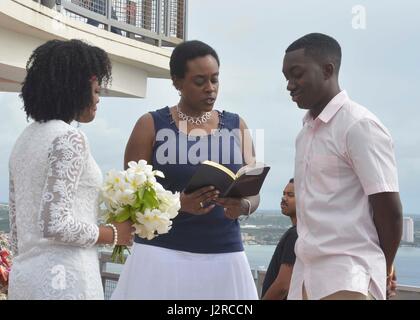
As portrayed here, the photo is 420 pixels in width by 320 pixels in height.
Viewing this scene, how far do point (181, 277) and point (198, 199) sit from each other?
369mm

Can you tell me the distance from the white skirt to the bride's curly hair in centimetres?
99

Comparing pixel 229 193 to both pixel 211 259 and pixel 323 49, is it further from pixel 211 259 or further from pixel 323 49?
pixel 323 49

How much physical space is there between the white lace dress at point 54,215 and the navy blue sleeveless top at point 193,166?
850 millimetres

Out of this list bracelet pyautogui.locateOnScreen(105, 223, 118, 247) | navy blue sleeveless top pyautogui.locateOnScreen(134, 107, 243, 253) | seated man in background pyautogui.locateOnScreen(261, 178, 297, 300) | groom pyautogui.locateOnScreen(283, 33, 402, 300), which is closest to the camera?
groom pyautogui.locateOnScreen(283, 33, 402, 300)

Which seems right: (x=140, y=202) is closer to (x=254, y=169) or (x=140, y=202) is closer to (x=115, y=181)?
(x=115, y=181)

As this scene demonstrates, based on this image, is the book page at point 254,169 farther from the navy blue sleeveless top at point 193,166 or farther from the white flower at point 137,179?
the white flower at point 137,179

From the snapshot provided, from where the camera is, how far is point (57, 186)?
2496mm

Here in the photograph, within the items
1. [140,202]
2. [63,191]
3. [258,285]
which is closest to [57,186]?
[63,191]

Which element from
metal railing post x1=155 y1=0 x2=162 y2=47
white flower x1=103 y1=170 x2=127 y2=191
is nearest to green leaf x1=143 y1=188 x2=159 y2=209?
white flower x1=103 y1=170 x2=127 y2=191

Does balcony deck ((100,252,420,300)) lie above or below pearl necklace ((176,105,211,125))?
below

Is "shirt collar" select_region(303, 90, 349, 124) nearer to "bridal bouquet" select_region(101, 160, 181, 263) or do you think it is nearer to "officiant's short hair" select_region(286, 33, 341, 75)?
"officiant's short hair" select_region(286, 33, 341, 75)

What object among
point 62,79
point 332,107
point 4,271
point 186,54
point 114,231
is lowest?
point 4,271

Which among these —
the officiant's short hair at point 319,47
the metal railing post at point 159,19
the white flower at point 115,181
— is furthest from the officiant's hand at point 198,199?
the metal railing post at point 159,19

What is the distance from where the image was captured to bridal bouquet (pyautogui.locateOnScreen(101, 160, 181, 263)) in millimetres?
2779
